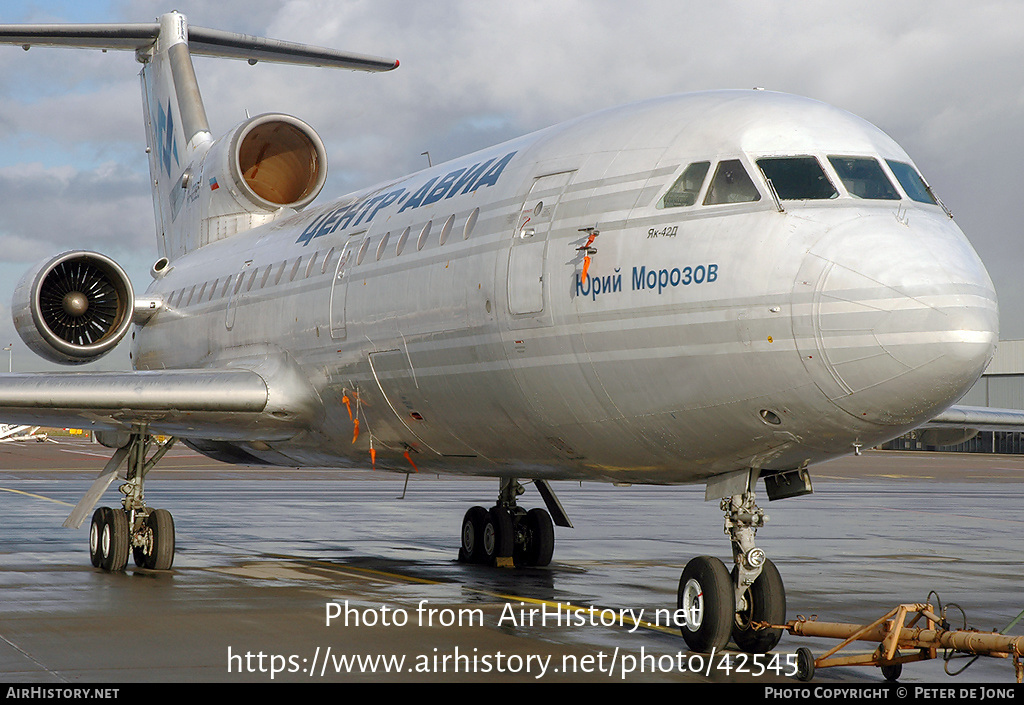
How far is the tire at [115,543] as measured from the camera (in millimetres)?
14070

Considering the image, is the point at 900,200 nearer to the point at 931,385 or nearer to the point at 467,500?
the point at 931,385

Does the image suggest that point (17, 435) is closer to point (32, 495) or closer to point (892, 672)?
point (32, 495)

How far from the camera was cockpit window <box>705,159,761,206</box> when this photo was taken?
8164mm

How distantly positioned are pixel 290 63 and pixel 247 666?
56.4 ft

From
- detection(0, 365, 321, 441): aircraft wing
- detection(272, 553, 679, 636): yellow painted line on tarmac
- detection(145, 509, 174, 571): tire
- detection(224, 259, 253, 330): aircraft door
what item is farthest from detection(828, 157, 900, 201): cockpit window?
detection(145, 509, 174, 571): tire

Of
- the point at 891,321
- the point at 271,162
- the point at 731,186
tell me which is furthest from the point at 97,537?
the point at 891,321

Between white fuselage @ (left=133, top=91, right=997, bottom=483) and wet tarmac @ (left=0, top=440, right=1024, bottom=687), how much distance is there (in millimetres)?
1469

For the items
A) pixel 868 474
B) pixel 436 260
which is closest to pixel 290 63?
pixel 436 260

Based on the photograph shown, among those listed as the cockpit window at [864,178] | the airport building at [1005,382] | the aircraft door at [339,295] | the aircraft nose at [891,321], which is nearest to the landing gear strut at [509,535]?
the aircraft door at [339,295]

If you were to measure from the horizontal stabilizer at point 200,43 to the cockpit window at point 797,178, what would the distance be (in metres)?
15.8

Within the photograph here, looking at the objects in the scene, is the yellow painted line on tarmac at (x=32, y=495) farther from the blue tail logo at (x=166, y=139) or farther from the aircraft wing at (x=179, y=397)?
the aircraft wing at (x=179, y=397)

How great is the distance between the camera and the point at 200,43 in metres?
22.2

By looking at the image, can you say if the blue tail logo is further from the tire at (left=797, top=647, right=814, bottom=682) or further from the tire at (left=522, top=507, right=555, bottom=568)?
the tire at (left=797, top=647, right=814, bottom=682)

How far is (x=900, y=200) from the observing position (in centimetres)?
809
